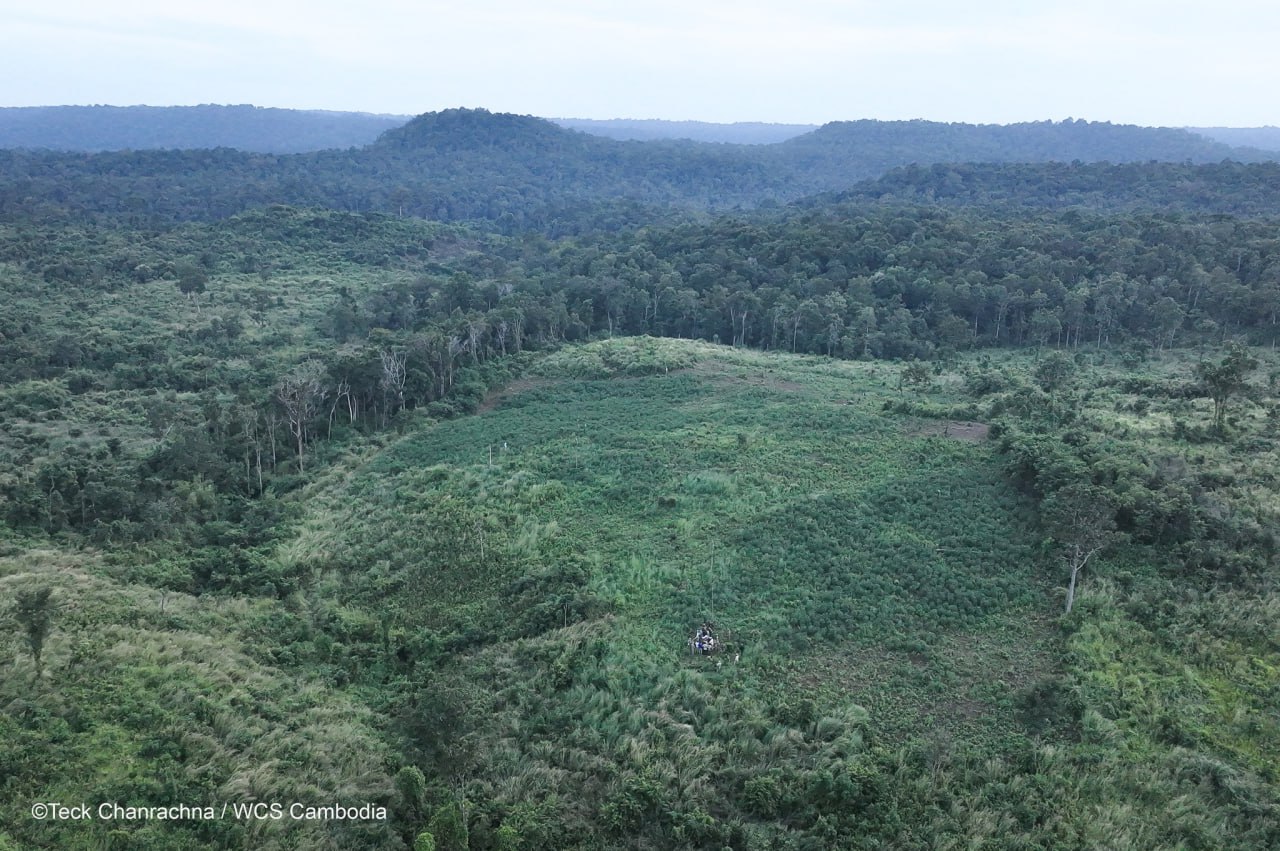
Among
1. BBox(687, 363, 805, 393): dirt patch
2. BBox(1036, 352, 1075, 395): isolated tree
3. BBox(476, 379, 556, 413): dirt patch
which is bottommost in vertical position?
BBox(476, 379, 556, 413): dirt patch

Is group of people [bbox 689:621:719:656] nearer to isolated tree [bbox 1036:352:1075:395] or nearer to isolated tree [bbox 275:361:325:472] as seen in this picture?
isolated tree [bbox 275:361:325:472]

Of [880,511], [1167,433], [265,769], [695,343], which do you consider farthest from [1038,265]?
[265,769]

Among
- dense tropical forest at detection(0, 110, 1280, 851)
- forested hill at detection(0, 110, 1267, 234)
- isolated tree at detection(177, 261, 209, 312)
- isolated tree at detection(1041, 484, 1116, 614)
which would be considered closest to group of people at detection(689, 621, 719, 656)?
dense tropical forest at detection(0, 110, 1280, 851)

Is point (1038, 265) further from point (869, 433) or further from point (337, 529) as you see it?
point (337, 529)

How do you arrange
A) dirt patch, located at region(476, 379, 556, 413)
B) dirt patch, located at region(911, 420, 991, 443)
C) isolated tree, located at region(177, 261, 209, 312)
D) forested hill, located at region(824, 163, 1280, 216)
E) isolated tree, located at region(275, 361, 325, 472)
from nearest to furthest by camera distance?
dirt patch, located at region(911, 420, 991, 443) → isolated tree, located at region(275, 361, 325, 472) → dirt patch, located at region(476, 379, 556, 413) → isolated tree, located at region(177, 261, 209, 312) → forested hill, located at region(824, 163, 1280, 216)

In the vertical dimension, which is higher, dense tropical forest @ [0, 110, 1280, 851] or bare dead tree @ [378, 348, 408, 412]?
bare dead tree @ [378, 348, 408, 412]

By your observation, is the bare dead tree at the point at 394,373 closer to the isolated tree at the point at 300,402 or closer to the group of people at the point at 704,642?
the isolated tree at the point at 300,402

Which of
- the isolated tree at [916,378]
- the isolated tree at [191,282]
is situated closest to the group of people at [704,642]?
the isolated tree at [916,378]
